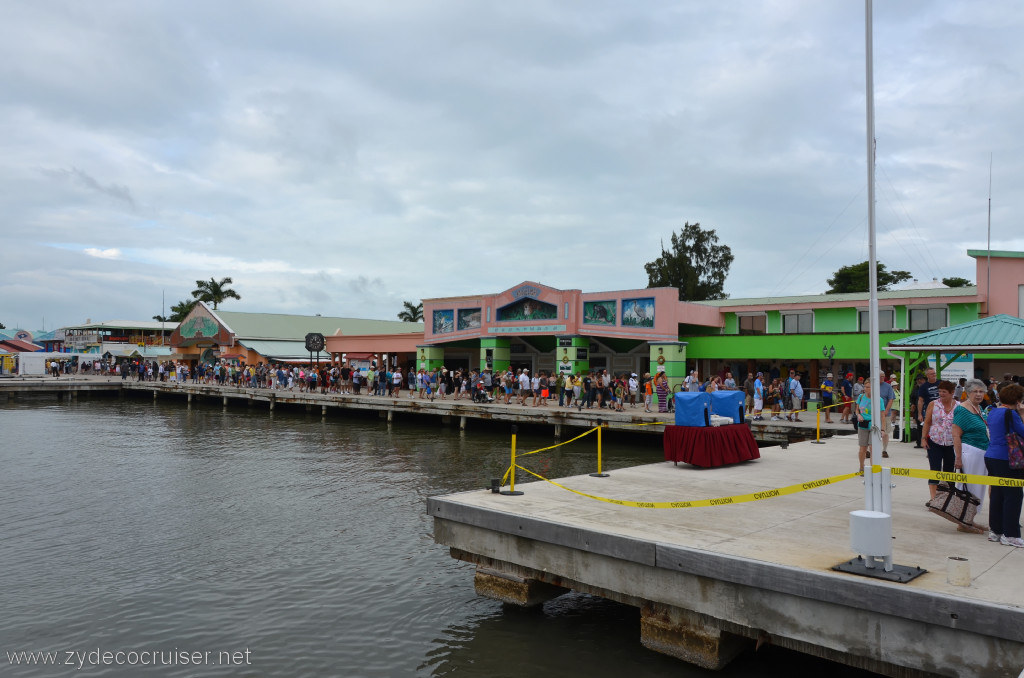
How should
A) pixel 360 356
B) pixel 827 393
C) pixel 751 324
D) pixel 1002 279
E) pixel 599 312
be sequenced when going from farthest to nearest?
1. pixel 360 356
2. pixel 751 324
3. pixel 599 312
4. pixel 827 393
5. pixel 1002 279

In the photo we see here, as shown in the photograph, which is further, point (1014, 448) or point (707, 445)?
point (707, 445)

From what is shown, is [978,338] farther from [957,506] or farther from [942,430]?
[957,506]

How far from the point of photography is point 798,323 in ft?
103

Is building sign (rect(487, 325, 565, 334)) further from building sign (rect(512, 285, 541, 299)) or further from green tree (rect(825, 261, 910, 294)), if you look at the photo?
green tree (rect(825, 261, 910, 294))

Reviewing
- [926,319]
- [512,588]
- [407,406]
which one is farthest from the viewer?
[407,406]

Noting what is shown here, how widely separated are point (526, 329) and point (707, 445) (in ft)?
72.9

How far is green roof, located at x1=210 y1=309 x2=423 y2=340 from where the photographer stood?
191ft

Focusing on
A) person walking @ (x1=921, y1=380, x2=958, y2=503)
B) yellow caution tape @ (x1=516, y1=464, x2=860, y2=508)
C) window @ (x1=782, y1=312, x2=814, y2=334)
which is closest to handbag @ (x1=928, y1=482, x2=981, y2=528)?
yellow caution tape @ (x1=516, y1=464, x2=860, y2=508)

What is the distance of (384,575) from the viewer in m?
10.0

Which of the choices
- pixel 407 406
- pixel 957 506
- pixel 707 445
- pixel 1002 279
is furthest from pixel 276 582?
pixel 1002 279

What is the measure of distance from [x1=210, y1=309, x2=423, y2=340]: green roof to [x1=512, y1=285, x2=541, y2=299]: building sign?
27442mm

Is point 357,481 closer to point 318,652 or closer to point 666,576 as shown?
point 318,652

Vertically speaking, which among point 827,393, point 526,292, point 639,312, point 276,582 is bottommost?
point 276,582

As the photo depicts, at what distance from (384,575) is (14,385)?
52.0 metres
